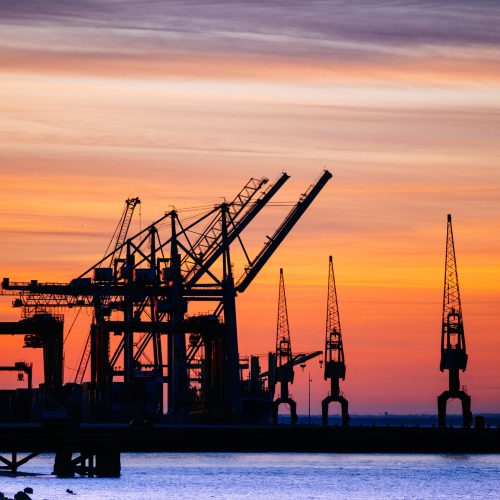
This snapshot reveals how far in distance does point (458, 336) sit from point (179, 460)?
30752 mm

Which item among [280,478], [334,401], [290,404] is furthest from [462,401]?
[280,478]

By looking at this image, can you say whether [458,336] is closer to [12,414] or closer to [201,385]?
[201,385]

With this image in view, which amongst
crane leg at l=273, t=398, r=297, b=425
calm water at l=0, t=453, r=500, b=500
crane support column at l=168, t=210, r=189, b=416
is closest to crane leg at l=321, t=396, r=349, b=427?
crane leg at l=273, t=398, r=297, b=425

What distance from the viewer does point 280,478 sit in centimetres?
10688

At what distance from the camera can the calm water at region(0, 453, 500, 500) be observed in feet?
300

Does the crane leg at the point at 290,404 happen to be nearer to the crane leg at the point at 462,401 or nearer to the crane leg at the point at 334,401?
the crane leg at the point at 334,401

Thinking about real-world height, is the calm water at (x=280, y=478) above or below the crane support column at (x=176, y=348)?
below

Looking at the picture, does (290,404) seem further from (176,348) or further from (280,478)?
(280,478)

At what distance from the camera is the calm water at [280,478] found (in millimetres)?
91500

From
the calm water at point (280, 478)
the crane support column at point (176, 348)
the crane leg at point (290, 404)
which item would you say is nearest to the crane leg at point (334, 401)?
the crane leg at point (290, 404)

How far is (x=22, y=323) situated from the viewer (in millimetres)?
152500

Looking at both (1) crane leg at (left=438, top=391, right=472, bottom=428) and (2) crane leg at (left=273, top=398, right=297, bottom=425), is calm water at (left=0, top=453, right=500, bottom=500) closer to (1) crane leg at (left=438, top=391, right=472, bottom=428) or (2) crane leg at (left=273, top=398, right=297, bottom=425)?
(1) crane leg at (left=438, top=391, right=472, bottom=428)

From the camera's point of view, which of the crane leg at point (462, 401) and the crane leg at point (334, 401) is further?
the crane leg at point (334, 401)

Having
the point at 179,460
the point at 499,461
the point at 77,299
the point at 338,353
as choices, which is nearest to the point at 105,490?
the point at 179,460
